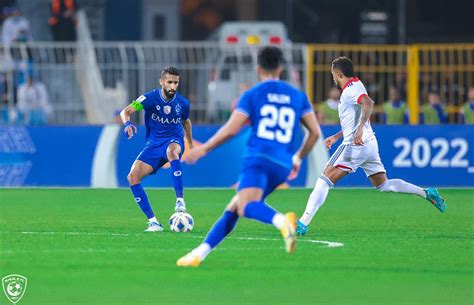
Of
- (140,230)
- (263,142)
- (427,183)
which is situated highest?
(263,142)

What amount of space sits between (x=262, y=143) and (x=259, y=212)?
0.67 m

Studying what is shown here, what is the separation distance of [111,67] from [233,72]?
267cm

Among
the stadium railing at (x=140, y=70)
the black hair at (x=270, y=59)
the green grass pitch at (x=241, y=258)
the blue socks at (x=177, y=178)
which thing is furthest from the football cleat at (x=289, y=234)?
the stadium railing at (x=140, y=70)

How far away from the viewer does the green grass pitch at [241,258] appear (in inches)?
414

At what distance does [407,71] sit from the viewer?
2794 cm

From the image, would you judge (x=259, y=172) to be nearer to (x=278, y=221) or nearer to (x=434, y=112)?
(x=278, y=221)

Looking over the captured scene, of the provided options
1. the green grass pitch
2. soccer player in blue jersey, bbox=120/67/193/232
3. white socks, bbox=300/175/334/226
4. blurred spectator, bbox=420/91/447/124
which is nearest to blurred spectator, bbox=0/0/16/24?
blurred spectator, bbox=420/91/447/124

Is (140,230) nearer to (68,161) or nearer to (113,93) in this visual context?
(68,161)

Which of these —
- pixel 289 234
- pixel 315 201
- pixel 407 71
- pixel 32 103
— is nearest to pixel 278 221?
pixel 289 234

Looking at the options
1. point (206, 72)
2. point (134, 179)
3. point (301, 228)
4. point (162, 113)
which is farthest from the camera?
point (206, 72)

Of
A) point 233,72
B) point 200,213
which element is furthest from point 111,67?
point 200,213

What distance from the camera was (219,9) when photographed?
110ft

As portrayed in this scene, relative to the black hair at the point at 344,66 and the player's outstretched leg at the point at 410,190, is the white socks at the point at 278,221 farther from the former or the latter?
the player's outstretched leg at the point at 410,190

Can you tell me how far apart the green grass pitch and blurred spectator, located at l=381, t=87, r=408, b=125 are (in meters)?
7.45
